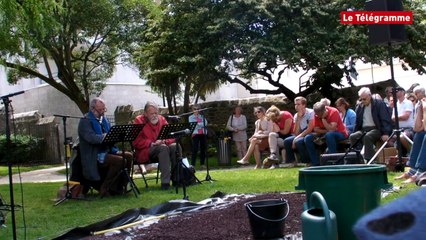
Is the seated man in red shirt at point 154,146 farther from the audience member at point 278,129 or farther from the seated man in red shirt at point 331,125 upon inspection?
the audience member at point 278,129

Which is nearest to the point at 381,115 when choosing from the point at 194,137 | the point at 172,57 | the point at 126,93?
the point at 194,137

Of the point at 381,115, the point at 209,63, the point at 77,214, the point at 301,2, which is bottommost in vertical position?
the point at 77,214

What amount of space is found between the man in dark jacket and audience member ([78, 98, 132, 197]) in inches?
164

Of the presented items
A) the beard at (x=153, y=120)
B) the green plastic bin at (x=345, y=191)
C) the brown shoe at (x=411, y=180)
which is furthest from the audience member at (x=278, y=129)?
the green plastic bin at (x=345, y=191)

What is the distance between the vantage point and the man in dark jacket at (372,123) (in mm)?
9734

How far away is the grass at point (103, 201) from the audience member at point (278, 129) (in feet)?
5.19

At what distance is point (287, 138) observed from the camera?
11.9 meters

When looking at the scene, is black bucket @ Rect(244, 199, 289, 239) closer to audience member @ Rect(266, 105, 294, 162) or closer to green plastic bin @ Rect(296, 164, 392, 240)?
green plastic bin @ Rect(296, 164, 392, 240)

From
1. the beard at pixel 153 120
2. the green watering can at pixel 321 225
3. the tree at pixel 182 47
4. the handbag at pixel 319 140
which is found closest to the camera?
the green watering can at pixel 321 225

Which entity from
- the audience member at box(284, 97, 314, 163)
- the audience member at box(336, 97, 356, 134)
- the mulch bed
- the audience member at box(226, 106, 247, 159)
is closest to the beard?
the audience member at box(284, 97, 314, 163)

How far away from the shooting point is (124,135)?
850 centimetres

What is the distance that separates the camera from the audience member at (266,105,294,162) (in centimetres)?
1214

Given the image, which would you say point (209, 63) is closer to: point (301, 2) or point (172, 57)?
point (172, 57)

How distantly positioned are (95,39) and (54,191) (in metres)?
11.5
